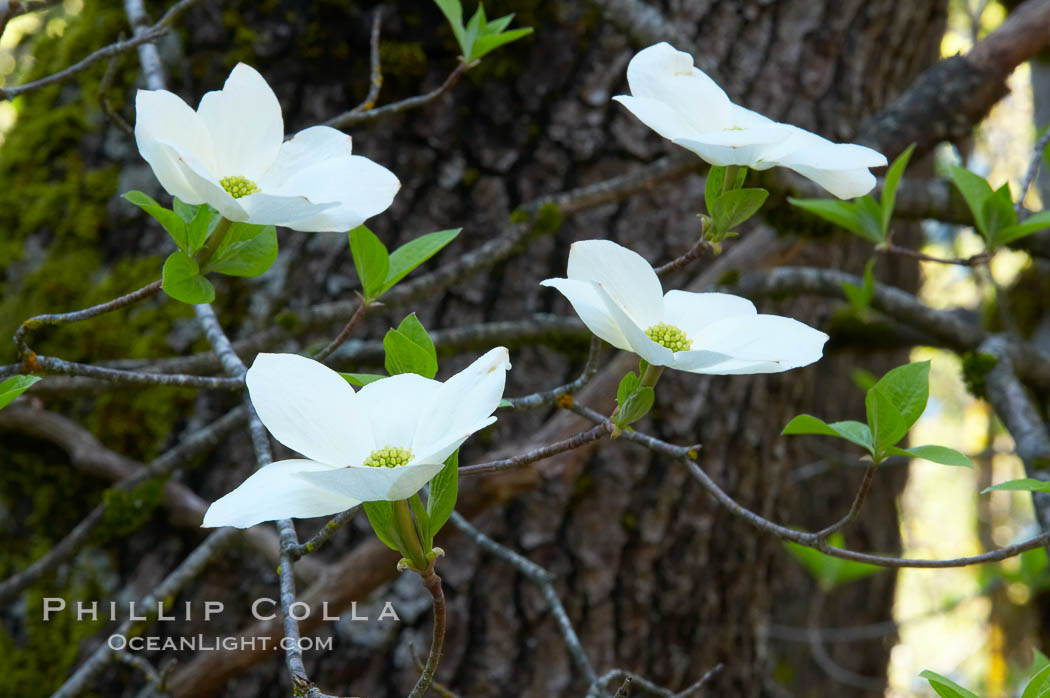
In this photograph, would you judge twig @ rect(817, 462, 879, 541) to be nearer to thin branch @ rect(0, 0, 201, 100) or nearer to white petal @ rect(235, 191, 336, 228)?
white petal @ rect(235, 191, 336, 228)

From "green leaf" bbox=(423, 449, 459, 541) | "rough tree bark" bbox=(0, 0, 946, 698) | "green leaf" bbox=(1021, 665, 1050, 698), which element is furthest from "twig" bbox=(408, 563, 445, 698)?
"rough tree bark" bbox=(0, 0, 946, 698)

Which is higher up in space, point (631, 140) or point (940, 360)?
point (631, 140)

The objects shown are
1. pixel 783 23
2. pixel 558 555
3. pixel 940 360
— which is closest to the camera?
pixel 558 555

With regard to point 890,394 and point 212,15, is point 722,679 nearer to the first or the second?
point 890,394

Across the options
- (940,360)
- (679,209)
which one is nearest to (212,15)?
(679,209)

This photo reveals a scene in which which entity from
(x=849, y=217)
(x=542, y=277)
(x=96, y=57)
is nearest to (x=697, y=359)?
(x=849, y=217)

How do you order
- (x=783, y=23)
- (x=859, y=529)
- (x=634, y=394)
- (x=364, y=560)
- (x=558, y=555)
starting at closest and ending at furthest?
(x=634, y=394), (x=364, y=560), (x=558, y=555), (x=783, y=23), (x=859, y=529)
